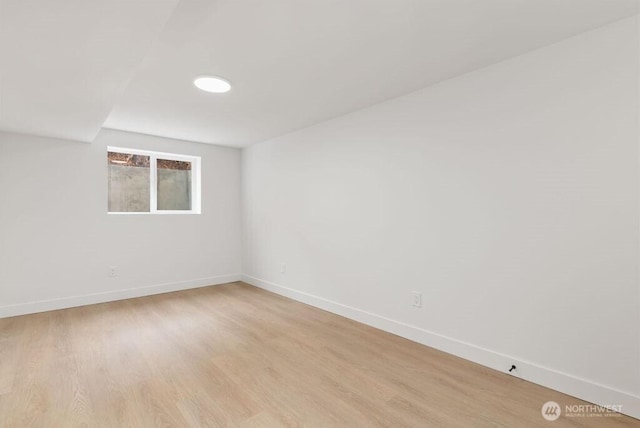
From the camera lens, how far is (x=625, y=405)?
1701 mm

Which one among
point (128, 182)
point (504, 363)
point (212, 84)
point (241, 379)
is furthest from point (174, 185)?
point (504, 363)

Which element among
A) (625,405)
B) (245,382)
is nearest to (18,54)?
(245,382)

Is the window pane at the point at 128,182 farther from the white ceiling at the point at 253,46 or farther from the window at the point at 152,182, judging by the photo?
the white ceiling at the point at 253,46

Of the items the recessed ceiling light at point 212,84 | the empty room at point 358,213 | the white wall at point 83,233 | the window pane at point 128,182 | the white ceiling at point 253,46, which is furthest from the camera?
the window pane at point 128,182

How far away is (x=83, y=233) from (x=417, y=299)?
3889 mm

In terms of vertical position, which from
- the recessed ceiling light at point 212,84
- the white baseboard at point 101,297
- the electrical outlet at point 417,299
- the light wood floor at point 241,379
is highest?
the recessed ceiling light at point 212,84

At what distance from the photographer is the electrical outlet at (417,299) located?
2.66 metres

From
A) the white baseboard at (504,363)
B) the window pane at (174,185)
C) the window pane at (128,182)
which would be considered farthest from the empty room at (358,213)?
the window pane at (174,185)

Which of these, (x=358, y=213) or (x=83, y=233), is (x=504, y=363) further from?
(x=83, y=233)

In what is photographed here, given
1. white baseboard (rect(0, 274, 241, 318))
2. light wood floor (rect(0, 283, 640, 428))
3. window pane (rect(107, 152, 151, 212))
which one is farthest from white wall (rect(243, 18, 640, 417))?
window pane (rect(107, 152, 151, 212))

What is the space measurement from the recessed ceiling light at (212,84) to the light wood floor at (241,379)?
2166mm

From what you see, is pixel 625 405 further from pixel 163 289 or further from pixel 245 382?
pixel 163 289

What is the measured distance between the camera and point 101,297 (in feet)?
12.4

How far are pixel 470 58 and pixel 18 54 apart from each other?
2.76m
